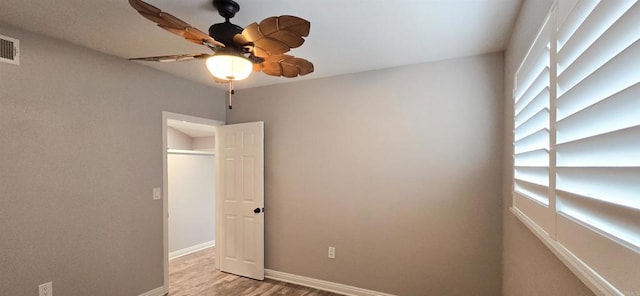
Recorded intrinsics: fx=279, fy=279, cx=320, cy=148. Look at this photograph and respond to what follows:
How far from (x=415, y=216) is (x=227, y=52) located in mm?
2278

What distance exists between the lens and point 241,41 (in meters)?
1.54

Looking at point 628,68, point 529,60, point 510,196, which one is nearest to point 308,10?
point 529,60

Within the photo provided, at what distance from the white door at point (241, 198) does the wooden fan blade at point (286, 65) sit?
1639 mm

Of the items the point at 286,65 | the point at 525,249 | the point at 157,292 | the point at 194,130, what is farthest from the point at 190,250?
the point at 525,249

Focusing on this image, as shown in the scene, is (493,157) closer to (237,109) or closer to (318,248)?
(318,248)

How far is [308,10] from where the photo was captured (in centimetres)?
A: 182

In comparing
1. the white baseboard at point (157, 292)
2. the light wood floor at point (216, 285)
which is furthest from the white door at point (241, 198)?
the white baseboard at point (157, 292)

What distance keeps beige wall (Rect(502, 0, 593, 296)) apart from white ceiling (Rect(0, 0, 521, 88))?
0.80ft

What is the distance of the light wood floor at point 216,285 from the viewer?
3.14m

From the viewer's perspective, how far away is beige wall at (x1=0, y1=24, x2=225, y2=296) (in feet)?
6.75

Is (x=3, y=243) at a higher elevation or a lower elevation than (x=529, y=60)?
lower

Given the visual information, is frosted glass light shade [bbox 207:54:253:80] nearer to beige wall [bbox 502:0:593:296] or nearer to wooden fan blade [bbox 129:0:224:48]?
wooden fan blade [bbox 129:0:224:48]

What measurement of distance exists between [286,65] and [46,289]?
8.40 ft

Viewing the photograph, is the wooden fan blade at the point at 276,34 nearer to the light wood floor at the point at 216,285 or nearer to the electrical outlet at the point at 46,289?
the electrical outlet at the point at 46,289
